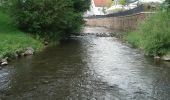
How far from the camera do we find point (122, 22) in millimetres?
65688

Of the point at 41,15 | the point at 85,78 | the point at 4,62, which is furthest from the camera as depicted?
the point at 41,15

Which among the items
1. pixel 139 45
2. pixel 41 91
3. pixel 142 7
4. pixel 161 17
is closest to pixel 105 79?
pixel 41 91

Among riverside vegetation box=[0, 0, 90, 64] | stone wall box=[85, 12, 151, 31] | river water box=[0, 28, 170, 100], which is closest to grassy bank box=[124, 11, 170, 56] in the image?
river water box=[0, 28, 170, 100]

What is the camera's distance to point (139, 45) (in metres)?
33.7

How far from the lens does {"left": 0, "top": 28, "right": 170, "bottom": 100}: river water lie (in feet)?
52.6

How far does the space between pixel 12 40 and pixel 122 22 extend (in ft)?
123

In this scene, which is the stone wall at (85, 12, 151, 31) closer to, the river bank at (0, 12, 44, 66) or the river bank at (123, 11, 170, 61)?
the river bank at (123, 11, 170, 61)

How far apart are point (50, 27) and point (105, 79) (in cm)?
2024

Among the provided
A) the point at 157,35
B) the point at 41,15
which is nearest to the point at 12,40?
the point at 41,15

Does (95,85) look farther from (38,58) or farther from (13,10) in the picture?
(13,10)

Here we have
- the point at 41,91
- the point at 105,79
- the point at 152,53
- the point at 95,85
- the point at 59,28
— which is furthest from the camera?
the point at 59,28

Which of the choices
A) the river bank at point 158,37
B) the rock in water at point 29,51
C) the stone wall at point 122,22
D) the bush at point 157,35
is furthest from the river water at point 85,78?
the stone wall at point 122,22

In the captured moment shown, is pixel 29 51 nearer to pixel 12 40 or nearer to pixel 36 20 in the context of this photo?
pixel 12 40

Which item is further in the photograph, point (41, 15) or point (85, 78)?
point (41, 15)
